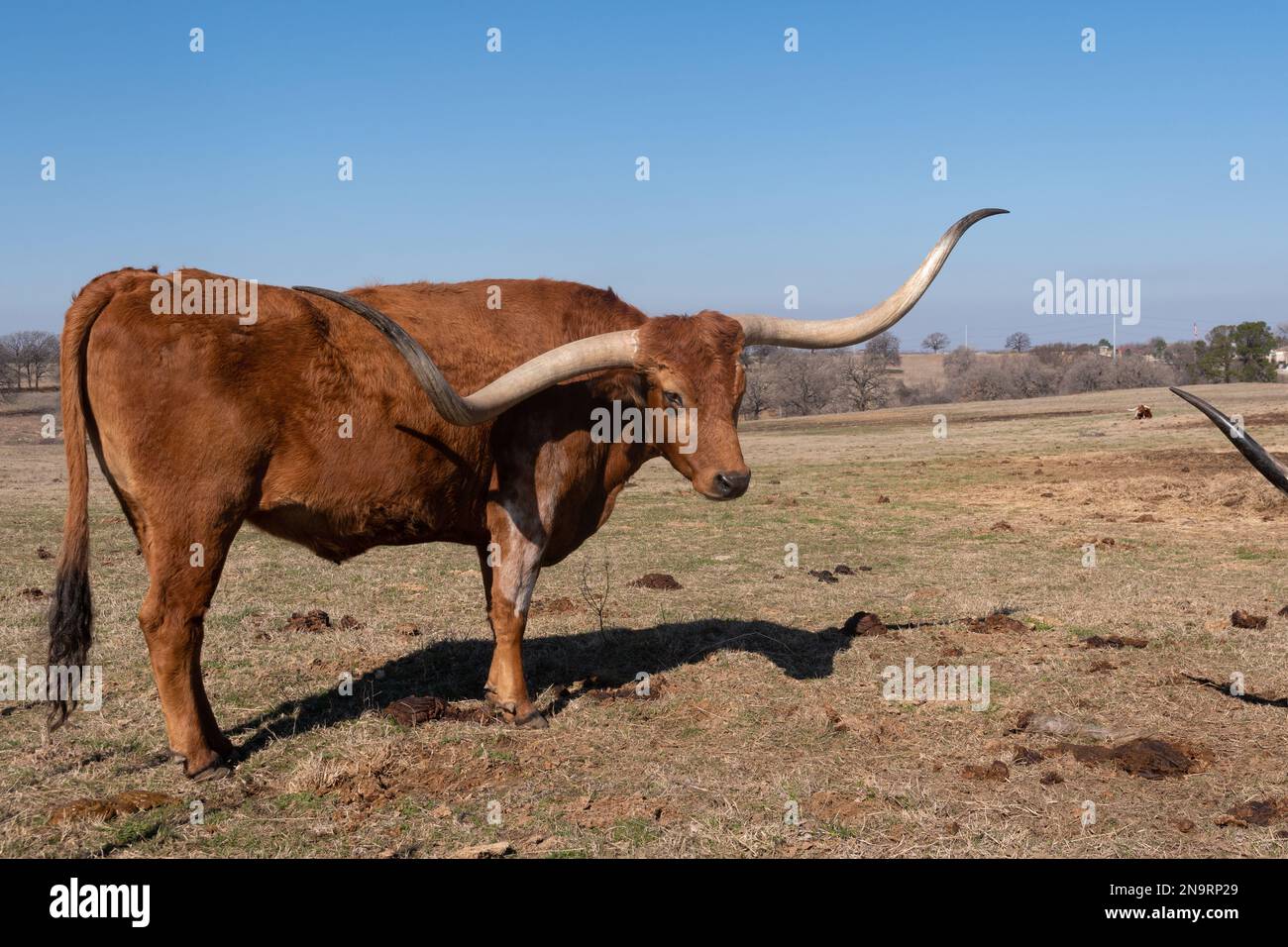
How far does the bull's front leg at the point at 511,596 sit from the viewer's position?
20.2ft

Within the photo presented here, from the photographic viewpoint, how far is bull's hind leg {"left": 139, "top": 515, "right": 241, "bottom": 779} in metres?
5.04

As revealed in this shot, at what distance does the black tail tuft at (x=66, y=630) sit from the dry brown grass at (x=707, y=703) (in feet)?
1.23

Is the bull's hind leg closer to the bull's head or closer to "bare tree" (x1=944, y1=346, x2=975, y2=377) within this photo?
the bull's head

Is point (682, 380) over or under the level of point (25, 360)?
under

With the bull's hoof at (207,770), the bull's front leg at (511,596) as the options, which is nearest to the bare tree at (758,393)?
the bull's front leg at (511,596)

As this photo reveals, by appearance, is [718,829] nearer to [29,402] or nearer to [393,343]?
[393,343]

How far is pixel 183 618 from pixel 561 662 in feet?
9.85

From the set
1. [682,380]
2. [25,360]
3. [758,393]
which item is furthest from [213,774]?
[758,393]

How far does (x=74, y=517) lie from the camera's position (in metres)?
5.21

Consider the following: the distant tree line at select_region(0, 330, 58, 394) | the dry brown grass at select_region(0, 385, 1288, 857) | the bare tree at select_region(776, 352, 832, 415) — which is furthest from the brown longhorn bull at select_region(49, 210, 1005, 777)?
the bare tree at select_region(776, 352, 832, 415)

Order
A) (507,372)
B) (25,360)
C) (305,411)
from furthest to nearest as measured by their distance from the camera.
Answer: (25,360) < (507,372) < (305,411)

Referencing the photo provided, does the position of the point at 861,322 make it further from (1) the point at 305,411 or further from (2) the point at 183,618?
(2) the point at 183,618
